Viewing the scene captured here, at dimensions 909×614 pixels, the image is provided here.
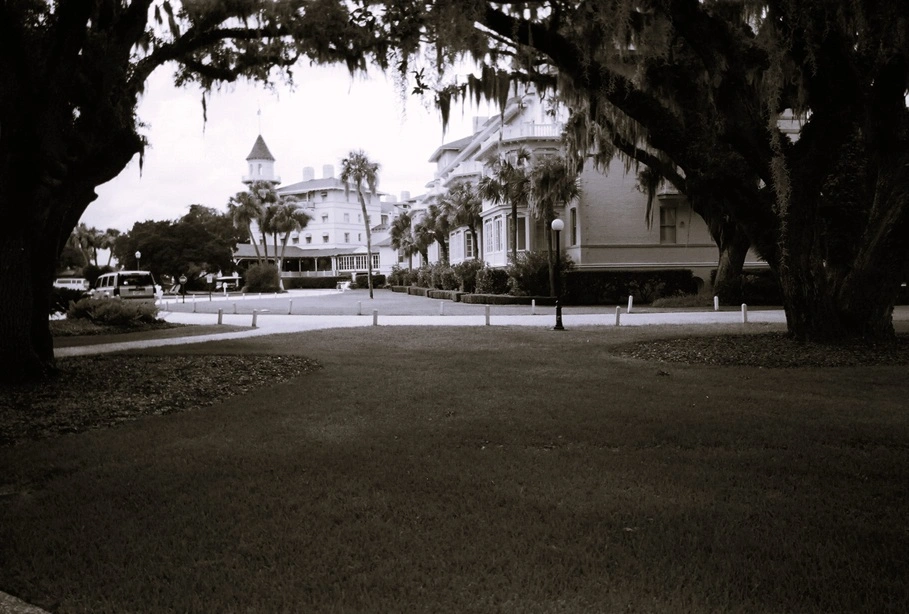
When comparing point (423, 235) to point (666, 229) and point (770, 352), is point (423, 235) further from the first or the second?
point (770, 352)

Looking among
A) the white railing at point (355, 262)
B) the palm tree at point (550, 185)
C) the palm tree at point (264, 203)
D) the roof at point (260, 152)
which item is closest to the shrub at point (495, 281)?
the palm tree at point (550, 185)

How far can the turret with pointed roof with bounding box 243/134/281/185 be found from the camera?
396 ft

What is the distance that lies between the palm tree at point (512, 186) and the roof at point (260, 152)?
294 feet

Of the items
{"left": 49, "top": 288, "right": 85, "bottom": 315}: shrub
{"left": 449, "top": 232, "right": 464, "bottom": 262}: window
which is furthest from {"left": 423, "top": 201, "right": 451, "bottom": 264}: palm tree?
{"left": 49, "top": 288, "right": 85, "bottom": 315}: shrub

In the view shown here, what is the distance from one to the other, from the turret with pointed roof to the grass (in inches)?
4690

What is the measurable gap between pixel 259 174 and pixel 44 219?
116m

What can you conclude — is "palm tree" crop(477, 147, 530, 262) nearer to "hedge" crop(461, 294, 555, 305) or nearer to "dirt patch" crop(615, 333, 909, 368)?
"hedge" crop(461, 294, 555, 305)

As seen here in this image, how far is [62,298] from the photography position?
27.6 meters

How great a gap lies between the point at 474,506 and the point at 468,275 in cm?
3721

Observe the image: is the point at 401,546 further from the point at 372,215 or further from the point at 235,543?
the point at 372,215

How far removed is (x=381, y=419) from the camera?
756 cm

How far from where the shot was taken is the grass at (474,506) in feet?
11.4

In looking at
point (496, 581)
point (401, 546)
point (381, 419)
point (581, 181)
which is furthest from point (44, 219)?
point (581, 181)

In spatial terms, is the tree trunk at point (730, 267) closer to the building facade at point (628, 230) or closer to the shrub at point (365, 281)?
the building facade at point (628, 230)
